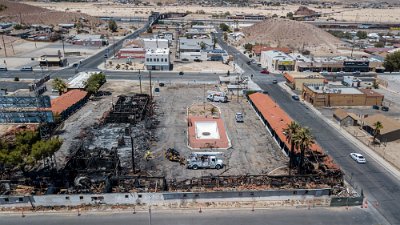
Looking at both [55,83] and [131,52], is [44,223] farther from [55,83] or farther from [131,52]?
[131,52]

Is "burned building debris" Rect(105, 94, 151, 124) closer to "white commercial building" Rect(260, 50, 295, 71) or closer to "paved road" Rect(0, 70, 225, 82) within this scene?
"paved road" Rect(0, 70, 225, 82)

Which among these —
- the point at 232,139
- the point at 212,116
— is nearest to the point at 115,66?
the point at 212,116

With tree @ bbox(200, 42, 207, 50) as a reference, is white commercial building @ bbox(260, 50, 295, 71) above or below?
below

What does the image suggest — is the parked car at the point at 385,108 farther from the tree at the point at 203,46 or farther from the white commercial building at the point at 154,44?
the white commercial building at the point at 154,44

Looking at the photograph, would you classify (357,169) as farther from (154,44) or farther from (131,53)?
(154,44)

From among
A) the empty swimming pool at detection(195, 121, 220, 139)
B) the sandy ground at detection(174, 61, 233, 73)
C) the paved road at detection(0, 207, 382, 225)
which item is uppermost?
the sandy ground at detection(174, 61, 233, 73)

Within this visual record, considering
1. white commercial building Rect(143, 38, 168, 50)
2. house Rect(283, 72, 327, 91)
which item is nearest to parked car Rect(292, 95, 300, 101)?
house Rect(283, 72, 327, 91)
